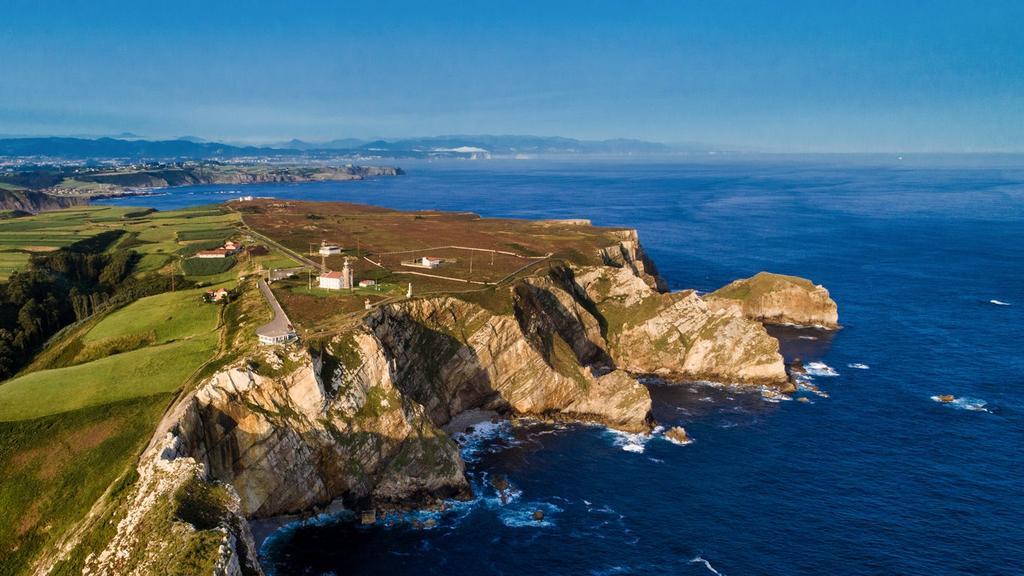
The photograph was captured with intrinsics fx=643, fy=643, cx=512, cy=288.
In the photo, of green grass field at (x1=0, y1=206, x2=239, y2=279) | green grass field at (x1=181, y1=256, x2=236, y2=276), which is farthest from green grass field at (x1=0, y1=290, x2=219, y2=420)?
green grass field at (x1=0, y1=206, x2=239, y2=279)

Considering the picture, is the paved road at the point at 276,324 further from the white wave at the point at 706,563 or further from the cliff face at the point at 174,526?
the white wave at the point at 706,563

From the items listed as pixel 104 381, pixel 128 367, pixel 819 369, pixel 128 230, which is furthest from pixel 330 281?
pixel 128 230

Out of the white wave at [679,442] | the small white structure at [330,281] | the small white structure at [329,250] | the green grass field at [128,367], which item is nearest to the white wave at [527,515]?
the white wave at [679,442]

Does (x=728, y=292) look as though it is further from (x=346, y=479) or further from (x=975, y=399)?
(x=346, y=479)

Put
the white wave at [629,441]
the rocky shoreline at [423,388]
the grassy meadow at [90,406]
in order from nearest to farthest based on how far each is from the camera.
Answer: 1. the grassy meadow at [90,406]
2. the rocky shoreline at [423,388]
3. the white wave at [629,441]

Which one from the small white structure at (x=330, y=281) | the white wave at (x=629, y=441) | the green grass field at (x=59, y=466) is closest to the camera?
the green grass field at (x=59, y=466)

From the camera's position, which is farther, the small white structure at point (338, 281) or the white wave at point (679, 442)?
the small white structure at point (338, 281)
